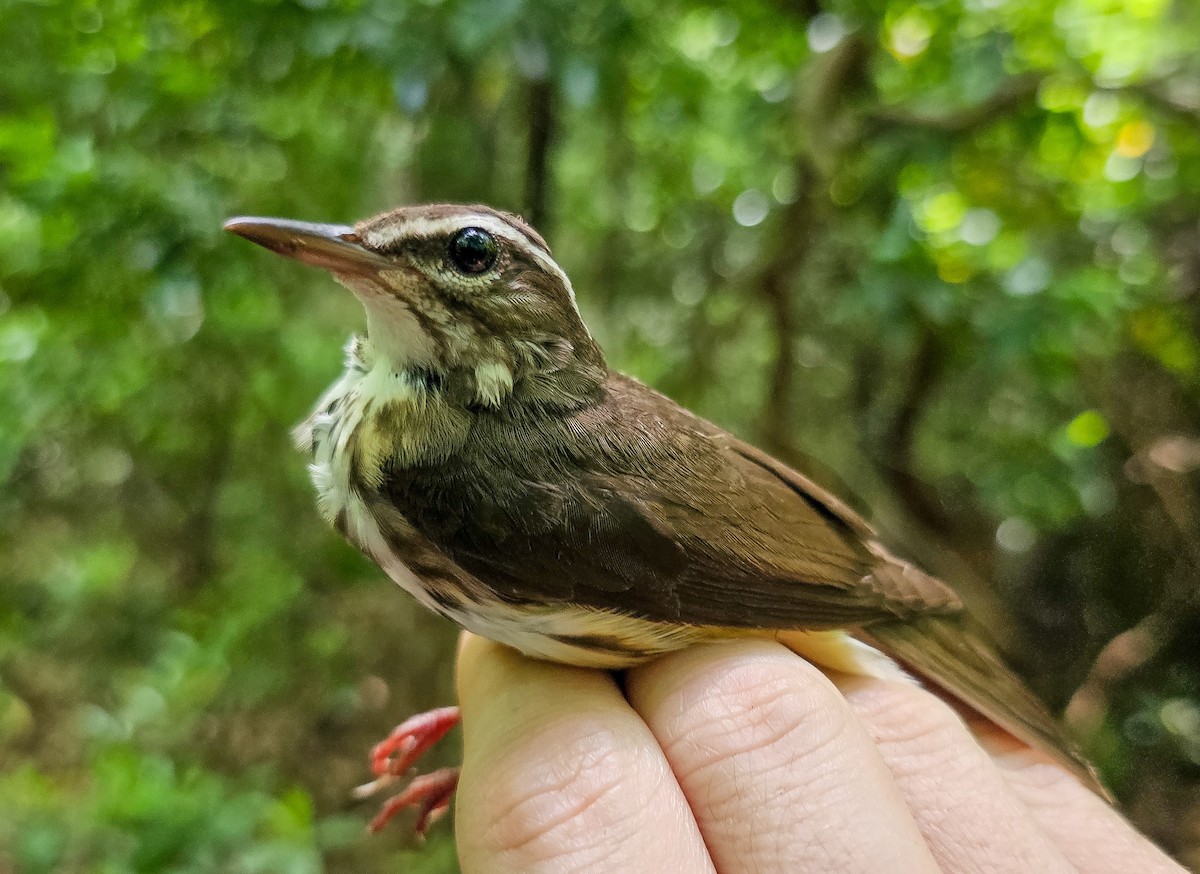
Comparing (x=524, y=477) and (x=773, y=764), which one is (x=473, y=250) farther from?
(x=773, y=764)

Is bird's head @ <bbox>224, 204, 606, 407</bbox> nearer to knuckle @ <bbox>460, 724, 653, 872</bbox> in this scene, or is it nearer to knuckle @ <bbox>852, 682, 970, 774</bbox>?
knuckle @ <bbox>460, 724, 653, 872</bbox>

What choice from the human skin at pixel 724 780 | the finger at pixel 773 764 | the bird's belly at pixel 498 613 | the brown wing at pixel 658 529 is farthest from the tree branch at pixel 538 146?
the finger at pixel 773 764

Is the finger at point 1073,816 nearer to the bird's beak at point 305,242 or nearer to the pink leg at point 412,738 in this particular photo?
the pink leg at point 412,738

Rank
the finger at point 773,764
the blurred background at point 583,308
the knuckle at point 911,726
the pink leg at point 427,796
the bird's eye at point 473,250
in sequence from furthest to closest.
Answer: the blurred background at point 583,308, the pink leg at point 427,796, the knuckle at point 911,726, the bird's eye at point 473,250, the finger at point 773,764

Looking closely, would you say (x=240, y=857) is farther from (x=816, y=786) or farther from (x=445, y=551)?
(x=816, y=786)

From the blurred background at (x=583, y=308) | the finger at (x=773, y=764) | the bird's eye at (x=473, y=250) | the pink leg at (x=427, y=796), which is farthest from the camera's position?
the blurred background at (x=583, y=308)

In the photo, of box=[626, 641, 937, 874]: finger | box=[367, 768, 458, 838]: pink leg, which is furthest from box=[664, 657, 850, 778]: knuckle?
box=[367, 768, 458, 838]: pink leg
